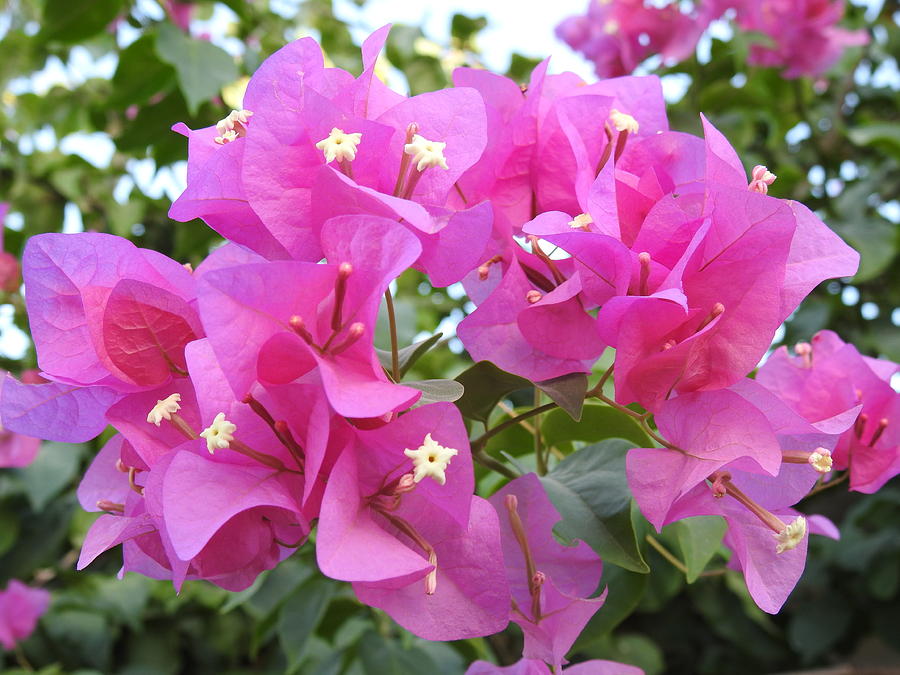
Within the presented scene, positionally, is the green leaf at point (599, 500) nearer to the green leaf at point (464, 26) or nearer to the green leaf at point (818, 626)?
the green leaf at point (818, 626)

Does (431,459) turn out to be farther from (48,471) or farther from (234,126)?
(48,471)

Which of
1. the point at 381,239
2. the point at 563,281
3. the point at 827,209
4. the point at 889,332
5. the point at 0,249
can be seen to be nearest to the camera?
the point at 381,239

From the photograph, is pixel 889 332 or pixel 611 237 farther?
pixel 889 332

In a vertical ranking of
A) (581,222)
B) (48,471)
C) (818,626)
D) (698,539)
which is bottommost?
(818,626)

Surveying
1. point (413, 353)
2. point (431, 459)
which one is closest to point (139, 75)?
point (413, 353)

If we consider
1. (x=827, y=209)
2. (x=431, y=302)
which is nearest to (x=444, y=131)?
(x=431, y=302)

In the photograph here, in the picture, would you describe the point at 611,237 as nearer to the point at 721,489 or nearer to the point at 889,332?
the point at 721,489

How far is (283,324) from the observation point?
0.39m

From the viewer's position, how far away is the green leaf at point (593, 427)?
563 mm

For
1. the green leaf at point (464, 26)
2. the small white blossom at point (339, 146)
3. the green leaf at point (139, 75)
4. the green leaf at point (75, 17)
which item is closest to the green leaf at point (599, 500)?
the small white blossom at point (339, 146)

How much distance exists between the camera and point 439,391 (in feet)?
1.40

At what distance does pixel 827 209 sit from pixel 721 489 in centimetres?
132

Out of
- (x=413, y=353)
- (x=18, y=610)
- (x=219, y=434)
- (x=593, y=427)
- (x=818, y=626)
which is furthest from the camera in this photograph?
(x=818, y=626)

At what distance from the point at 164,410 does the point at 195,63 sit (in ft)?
2.64
